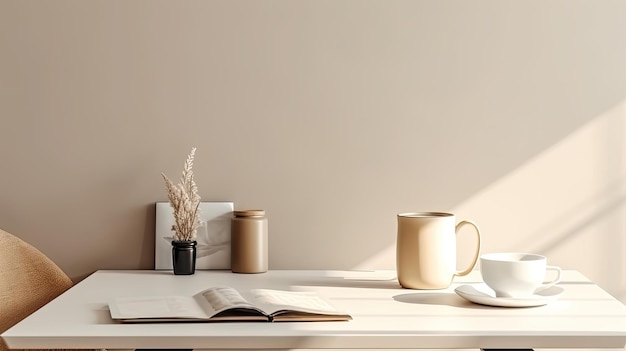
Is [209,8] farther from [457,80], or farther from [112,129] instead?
[457,80]

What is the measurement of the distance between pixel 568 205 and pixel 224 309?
3.33 feet

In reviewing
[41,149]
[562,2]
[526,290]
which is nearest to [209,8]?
[41,149]

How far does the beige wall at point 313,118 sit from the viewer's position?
1.90 metres

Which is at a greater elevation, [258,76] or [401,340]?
[258,76]

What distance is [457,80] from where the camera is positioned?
1909 millimetres

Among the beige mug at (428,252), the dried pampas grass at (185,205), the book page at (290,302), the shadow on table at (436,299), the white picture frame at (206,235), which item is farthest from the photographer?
the white picture frame at (206,235)

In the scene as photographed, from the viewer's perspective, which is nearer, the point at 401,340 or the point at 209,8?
the point at 401,340

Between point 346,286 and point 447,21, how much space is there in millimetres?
703

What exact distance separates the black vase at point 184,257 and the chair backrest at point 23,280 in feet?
0.89

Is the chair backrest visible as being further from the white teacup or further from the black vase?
the white teacup

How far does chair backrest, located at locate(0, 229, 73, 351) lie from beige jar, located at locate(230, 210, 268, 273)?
1.33 feet

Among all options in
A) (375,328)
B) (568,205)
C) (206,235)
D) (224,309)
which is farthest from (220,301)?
(568,205)

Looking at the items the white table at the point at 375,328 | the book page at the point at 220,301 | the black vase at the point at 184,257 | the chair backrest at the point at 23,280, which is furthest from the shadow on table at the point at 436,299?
the chair backrest at the point at 23,280

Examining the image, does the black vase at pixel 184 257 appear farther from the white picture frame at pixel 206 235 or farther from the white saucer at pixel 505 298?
the white saucer at pixel 505 298
